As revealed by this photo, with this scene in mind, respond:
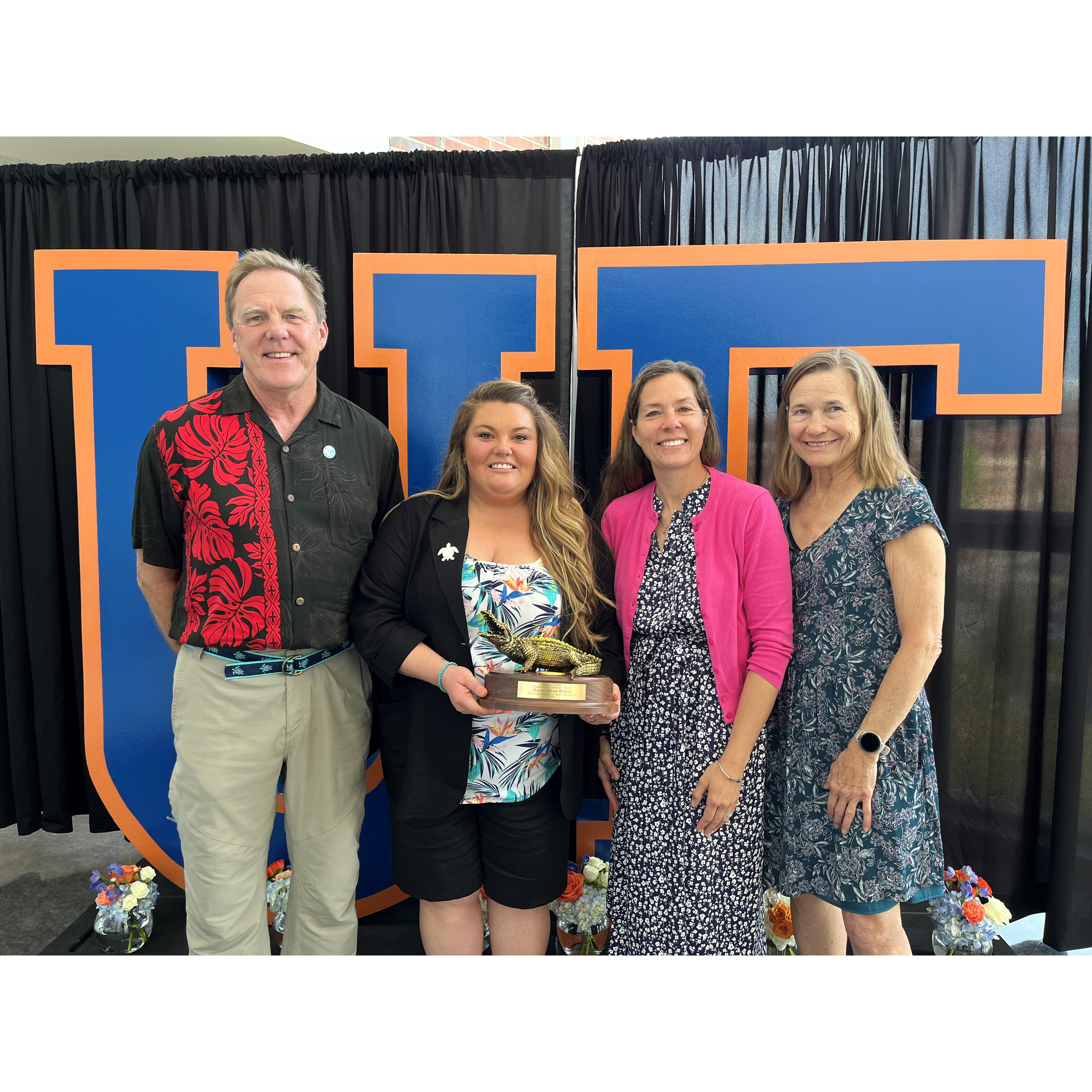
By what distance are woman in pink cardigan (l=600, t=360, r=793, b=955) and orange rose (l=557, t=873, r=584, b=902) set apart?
574 mm

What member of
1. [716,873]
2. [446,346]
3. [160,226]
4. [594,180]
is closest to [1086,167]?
[594,180]

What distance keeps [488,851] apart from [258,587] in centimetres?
94

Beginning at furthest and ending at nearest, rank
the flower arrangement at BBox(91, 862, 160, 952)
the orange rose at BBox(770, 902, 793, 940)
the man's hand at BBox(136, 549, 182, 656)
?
the flower arrangement at BBox(91, 862, 160, 952) < the orange rose at BBox(770, 902, 793, 940) < the man's hand at BBox(136, 549, 182, 656)

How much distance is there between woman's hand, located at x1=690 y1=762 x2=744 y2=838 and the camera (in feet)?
5.45

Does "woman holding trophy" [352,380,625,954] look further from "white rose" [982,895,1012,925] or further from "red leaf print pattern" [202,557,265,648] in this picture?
"white rose" [982,895,1012,925]

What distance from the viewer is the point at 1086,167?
2.51 m

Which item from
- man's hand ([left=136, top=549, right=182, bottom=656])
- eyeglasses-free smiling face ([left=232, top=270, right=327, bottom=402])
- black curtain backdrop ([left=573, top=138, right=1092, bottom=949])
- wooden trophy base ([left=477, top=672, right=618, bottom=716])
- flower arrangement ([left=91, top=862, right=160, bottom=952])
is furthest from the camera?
black curtain backdrop ([left=573, top=138, right=1092, bottom=949])

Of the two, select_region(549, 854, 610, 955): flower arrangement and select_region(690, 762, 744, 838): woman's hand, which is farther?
select_region(549, 854, 610, 955): flower arrangement

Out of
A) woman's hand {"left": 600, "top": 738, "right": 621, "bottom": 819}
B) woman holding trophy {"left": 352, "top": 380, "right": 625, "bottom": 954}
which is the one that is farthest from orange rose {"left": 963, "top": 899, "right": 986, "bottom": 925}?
woman holding trophy {"left": 352, "top": 380, "right": 625, "bottom": 954}

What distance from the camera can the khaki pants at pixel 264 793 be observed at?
1.83 meters

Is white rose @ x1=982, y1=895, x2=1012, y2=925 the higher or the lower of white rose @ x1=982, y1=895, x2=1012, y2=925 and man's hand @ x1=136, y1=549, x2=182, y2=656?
the lower

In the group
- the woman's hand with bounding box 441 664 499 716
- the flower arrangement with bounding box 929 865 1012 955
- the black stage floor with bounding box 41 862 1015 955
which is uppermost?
the woman's hand with bounding box 441 664 499 716

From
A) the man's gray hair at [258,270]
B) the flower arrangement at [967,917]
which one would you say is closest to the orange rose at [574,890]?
the flower arrangement at [967,917]
